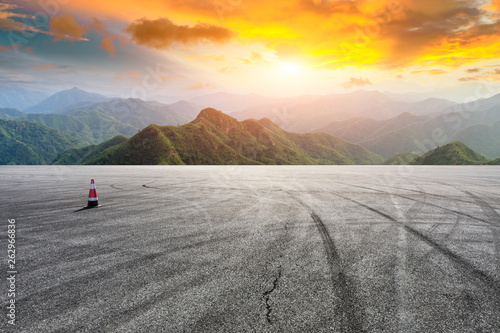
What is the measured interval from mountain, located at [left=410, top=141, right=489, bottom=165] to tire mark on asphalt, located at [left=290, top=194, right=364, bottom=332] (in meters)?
136

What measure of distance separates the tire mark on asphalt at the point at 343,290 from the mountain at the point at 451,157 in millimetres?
136042

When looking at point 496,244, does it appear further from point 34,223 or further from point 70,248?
point 34,223

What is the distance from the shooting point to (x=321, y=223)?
7301 millimetres

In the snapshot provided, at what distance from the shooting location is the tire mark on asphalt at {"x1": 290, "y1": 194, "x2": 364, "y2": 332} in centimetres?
292

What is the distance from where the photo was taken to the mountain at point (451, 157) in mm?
114500

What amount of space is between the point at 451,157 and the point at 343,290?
468ft

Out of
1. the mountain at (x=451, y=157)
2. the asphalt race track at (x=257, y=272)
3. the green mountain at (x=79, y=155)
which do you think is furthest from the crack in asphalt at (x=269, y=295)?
the green mountain at (x=79, y=155)

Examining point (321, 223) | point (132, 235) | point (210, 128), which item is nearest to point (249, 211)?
point (321, 223)

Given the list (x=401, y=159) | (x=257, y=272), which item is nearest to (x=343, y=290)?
(x=257, y=272)

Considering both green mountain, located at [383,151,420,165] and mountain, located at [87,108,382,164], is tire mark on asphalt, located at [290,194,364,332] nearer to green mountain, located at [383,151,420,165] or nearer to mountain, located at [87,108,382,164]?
mountain, located at [87,108,382,164]

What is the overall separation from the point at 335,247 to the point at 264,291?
7.58 ft

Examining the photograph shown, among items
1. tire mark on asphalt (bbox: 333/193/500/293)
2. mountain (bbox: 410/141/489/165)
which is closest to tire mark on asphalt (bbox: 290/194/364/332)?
tire mark on asphalt (bbox: 333/193/500/293)

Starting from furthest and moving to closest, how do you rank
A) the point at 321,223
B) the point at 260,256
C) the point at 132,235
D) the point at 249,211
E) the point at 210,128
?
the point at 210,128, the point at 249,211, the point at 321,223, the point at 132,235, the point at 260,256

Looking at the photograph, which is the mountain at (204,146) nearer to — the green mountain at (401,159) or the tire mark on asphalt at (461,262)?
the green mountain at (401,159)
